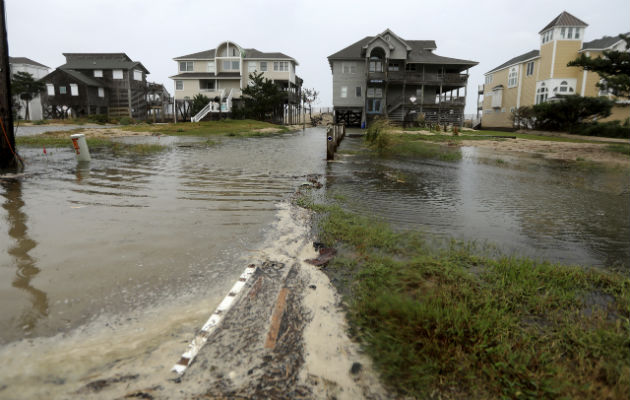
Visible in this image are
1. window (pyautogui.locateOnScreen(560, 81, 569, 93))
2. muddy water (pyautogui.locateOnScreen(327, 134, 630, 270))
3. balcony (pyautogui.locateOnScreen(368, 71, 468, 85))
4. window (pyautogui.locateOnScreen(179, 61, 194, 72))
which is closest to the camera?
muddy water (pyautogui.locateOnScreen(327, 134, 630, 270))

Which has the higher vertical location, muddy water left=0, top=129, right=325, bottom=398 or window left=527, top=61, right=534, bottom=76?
window left=527, top=61, right=534, bottom=76

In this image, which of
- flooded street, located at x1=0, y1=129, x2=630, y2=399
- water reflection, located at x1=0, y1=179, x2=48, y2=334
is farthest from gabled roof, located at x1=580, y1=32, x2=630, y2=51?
water reflection, located at x1=0, y1=179, x2=48, y2=334

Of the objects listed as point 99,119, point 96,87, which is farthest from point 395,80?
point 96,87

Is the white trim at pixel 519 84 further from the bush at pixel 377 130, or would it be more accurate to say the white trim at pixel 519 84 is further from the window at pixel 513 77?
the bush at pixel 377 130

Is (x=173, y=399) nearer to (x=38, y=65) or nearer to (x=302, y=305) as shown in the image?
(x=302, y=305)

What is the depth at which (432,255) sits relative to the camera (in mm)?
4609

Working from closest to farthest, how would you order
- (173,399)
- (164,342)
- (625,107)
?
(173,399)
(164,342)
(625,107)

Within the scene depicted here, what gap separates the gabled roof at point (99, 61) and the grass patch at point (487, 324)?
59445 millimetres

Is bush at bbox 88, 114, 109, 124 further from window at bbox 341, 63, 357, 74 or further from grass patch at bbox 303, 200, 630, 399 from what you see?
grass patch at bbox 303, 200, 630, 399

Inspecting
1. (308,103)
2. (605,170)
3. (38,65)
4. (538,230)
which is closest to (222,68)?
Answer: (308,103)

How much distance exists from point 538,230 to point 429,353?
4454 mm

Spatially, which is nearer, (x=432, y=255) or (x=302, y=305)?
(x=302, y=305)

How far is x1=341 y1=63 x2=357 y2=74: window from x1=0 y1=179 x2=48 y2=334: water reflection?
127ft

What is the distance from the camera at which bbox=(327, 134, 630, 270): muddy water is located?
5.45 meters
